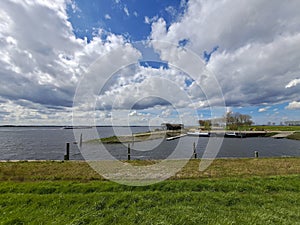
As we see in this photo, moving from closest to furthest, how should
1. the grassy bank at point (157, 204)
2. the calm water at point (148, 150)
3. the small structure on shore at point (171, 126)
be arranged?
1. the grassy bank at point (157, 204)
2. the calm water at point (148, 150)
3. the small structure on shore at point (171, 126)

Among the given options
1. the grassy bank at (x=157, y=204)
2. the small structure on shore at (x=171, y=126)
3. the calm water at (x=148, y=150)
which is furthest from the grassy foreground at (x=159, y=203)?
the small structure on shore at (x=171, y=126)

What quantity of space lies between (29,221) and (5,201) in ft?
5.35

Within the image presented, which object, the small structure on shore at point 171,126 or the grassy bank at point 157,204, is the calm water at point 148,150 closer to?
the grassy bank at point 157,204

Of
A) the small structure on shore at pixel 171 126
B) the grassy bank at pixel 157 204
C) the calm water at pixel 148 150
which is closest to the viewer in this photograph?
the grassy bank at pixel 157 204

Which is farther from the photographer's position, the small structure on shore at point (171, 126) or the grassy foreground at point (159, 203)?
the small structure on shore at point (171, 126)

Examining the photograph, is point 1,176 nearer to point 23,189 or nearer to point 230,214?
point 23,189

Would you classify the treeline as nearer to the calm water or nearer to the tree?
the tree

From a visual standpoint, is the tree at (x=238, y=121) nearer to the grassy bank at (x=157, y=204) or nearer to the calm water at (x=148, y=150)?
the calm water at (x=148, y=150)

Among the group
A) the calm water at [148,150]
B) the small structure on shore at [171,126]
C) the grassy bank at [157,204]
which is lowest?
the calm water at [148,150]

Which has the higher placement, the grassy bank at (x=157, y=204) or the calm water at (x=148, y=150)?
the grassy bank at (x=157, y=204)

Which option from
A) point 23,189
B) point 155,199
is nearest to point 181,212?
point 155,199

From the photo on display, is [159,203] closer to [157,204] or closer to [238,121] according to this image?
[157,204]

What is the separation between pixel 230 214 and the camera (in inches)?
176

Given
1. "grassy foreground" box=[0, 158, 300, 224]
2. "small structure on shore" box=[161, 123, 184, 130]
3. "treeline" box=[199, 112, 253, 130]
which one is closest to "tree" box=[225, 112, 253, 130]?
"treeline" box=[199, 112, 253, 130]
